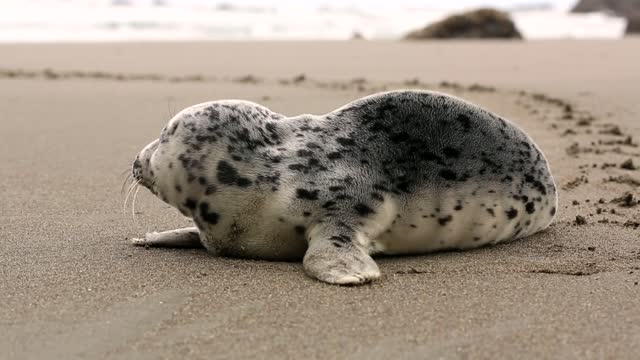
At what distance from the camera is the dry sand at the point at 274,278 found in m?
2.32

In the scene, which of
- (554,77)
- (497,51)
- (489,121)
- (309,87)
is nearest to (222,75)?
(309,87)

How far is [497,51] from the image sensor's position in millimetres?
12125

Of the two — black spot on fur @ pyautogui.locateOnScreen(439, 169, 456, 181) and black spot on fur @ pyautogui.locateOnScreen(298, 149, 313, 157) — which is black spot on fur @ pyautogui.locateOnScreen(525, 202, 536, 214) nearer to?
black spot on fur @ pyautogui.locateOnScreen(439, 169, 456, 181)

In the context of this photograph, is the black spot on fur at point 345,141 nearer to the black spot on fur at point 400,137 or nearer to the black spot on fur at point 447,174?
the black spot on fur at point 400,137

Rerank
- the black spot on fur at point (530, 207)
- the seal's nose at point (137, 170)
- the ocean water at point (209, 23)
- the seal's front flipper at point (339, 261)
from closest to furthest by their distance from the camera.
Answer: the seal's front flipper at point (339, 261), the seal's nose at point (137, 170), the black spot on fur at point (530, 207), the ocean water at point (209, 23)

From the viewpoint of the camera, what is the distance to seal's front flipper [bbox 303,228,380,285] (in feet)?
9.29

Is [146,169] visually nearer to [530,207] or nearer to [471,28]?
[530,207]

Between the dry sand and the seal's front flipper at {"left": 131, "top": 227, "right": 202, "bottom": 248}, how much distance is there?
65 mm

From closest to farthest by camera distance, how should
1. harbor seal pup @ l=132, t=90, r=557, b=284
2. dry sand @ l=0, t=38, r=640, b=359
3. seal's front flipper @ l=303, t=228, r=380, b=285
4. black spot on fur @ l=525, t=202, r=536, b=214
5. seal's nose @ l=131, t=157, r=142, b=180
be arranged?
dry sand @ l=0, t=38, r=640, b=359, seal's front flipper @ l=303, t=228, r=380, b=285, harbor seal pup @ l=132, t=90, r=557, b=284, seal's nose @ l=131, t=157, r=142, b=180, black spot on fur @ l=525, t=202, r=536, b=214

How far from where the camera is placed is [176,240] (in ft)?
11.1

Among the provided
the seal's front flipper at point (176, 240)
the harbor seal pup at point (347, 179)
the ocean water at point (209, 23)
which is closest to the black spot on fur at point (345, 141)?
the harbor seal pup at point (347, 179)

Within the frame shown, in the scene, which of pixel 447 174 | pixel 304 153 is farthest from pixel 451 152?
pixel 304 153

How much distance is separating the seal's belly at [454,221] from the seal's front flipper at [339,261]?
0.19 meters

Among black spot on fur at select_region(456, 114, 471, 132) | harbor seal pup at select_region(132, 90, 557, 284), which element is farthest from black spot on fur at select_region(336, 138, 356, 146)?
black spot on fur at select_region(456, 114, 471, 132)
